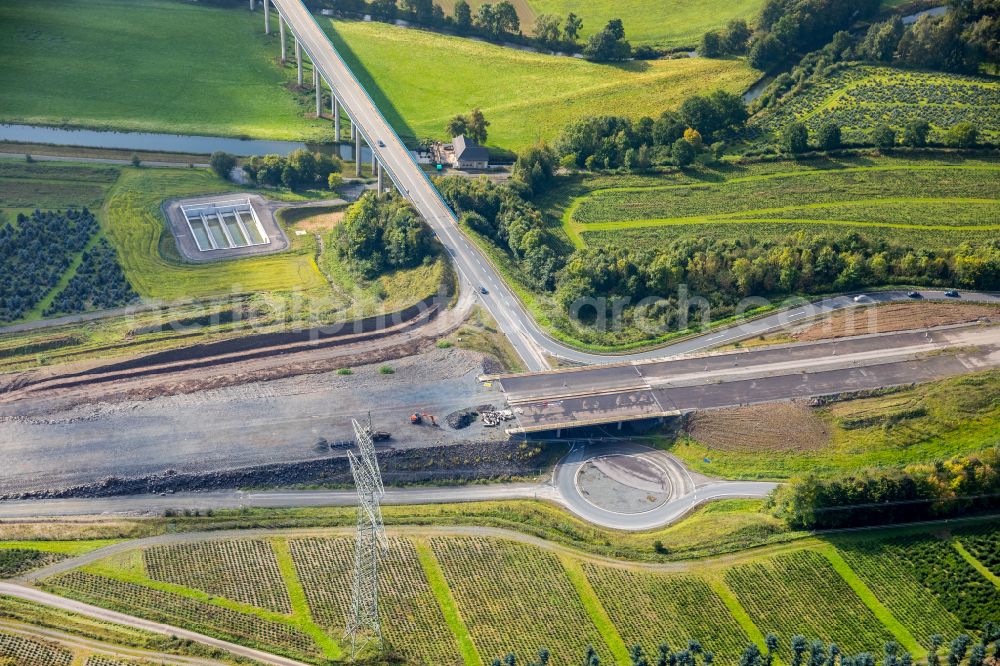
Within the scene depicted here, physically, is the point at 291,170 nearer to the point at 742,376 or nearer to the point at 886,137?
the point at 742,376

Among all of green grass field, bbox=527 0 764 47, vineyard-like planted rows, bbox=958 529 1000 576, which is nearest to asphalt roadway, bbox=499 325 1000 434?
vineyard-like planted rows, bbox=958 529 1000 576

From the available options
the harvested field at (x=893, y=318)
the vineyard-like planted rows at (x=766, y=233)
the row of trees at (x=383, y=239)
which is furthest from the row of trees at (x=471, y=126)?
the harvested field at (x=893, y=318)

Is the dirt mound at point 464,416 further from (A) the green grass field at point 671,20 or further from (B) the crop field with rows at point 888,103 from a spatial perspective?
(A) the green grass field at point 671,20

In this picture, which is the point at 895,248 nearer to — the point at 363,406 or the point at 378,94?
the point at 363,406

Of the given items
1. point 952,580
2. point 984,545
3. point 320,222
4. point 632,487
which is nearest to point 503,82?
point 320,222

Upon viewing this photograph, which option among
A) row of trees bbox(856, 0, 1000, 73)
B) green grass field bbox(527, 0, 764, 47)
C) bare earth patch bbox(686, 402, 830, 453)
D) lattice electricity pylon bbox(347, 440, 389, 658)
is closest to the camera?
lattice electricity pylon bbox(347, 440, 389, 658)

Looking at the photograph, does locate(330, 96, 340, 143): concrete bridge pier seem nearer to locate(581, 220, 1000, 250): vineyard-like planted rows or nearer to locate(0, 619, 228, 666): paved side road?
locate(581, 220, 1000, 250): vineyard-like planted rows

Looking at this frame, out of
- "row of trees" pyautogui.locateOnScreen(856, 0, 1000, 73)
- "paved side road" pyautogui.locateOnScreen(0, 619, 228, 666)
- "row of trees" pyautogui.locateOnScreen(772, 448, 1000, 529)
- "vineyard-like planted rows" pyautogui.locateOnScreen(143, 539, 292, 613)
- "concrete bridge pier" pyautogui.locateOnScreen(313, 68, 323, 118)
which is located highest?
"row of trees" pyautogui.locateOnScreen(856, 0, 1000, 73)
